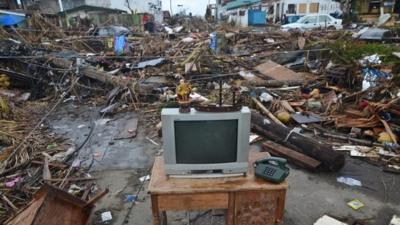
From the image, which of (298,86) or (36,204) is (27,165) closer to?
(36,204)

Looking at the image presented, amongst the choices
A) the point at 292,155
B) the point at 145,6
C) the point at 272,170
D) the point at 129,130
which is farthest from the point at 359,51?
the point at 145,6

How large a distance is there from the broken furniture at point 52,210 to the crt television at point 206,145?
3.12 feet

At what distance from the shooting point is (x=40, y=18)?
45.9ft

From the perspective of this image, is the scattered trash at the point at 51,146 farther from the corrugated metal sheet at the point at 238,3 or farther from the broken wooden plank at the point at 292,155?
the corrugated metal sheet at the point at 238,3

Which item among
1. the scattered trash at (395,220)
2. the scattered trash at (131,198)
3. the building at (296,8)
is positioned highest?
the building at (296,8)

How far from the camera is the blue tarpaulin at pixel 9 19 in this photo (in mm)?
14875

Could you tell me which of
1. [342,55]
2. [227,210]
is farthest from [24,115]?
[342,55]

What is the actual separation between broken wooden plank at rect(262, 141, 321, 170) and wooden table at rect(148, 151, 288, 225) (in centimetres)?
168

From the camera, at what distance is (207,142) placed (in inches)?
86.9

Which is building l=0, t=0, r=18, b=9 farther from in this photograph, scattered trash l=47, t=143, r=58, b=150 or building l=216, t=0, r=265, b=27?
scattered trash l=47, t=143, r=58, b=150

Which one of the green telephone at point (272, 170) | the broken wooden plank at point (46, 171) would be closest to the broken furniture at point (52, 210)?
the broken wooden plank at point (46, 171)

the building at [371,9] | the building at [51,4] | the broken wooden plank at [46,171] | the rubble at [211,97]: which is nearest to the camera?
the broken wooden plank at [46,171]

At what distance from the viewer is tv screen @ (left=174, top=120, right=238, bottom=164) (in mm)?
2160

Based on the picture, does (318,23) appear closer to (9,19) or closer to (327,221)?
(327,221)
